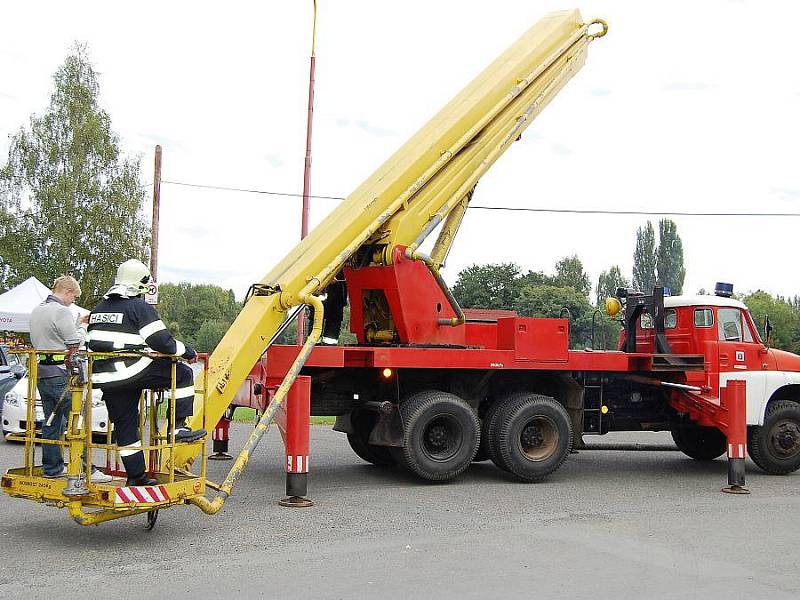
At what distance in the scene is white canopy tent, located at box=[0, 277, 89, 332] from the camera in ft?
69.6

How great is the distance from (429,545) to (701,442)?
746 cm

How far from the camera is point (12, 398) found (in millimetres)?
13406

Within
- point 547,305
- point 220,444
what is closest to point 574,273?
point 547,305

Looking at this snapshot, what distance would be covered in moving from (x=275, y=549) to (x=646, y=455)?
8683 mm

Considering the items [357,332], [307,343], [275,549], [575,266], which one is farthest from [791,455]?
[575,266]

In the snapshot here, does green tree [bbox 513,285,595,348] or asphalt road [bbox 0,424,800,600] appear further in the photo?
green tree [bbox 513,285,595,348]

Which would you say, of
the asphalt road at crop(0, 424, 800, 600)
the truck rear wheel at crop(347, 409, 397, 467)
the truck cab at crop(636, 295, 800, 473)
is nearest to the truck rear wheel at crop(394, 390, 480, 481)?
the asphalt road at crop(0, 424, 800, 600)

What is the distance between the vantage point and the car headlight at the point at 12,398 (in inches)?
525

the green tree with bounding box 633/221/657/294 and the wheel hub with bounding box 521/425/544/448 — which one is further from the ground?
the green tree with bounding box 633/221/657/294

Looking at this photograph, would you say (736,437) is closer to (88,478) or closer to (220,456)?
(220,456)

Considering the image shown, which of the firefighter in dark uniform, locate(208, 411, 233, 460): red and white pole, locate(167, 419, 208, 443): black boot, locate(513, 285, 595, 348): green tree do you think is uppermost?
locate(513, 285, 595, 348): green tree

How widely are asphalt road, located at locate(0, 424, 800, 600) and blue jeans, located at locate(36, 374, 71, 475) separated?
548 mm

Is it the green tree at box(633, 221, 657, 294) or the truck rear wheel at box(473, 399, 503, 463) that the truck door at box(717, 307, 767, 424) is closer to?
the truck rear wheel at box(473, 399, 503, 463)

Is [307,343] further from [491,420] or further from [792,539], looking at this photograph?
[792,539]
